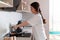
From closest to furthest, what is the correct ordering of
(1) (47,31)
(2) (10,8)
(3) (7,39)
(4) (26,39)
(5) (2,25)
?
1. (3) (7,39)
2. (4) (26,39)
3. (5) (2,25)
4. (2) (10,8)
5. (1) (47,31)

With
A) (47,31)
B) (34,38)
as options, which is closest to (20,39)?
(34,38)

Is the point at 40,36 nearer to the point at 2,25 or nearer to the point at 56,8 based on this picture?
the point at 2,25

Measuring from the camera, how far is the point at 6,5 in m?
2.28

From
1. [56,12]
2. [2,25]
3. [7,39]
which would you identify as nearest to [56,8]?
[56,12]

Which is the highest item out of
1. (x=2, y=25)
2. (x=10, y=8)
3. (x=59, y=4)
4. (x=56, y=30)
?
(x=59, y=4)

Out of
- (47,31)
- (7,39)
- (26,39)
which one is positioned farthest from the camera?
(47,31)

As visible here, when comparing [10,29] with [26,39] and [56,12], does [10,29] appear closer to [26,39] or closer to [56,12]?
[26,39]

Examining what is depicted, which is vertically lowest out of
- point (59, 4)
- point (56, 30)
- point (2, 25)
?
point (56, 30)

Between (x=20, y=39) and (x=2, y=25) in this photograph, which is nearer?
(x=20, y=39)

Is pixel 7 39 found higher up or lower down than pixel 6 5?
lower down

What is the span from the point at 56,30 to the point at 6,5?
3.20m

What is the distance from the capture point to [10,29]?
2.58 metres

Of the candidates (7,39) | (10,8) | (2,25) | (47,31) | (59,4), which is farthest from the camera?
(59,4)

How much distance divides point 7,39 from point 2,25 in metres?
0.50
